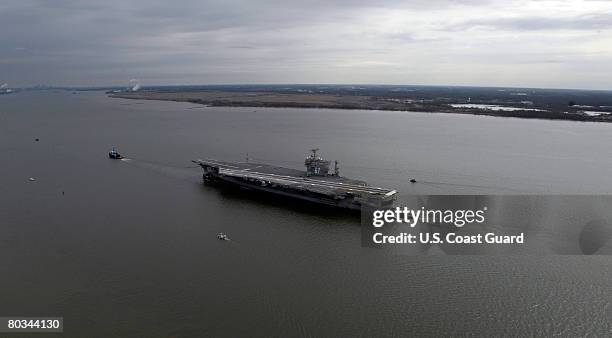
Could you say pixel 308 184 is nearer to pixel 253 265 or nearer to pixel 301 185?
pixel 301 185

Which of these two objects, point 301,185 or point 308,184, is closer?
point 301,185

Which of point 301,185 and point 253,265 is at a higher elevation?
point 301,185

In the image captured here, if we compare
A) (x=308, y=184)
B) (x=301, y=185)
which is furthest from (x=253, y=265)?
(x=308, y=184)

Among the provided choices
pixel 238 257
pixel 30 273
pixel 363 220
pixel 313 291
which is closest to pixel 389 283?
pixel 313 291

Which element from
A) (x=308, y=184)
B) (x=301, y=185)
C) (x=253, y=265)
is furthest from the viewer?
(x=308, y=184)

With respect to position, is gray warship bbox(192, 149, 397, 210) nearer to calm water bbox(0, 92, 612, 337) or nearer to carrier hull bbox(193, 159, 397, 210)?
carrier hull bbox(193, 159, 397, 210)

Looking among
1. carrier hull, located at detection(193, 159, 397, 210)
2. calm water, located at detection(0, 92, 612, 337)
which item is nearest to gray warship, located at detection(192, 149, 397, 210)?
carrier hull, located at detection(193, 159, 397, 210)
